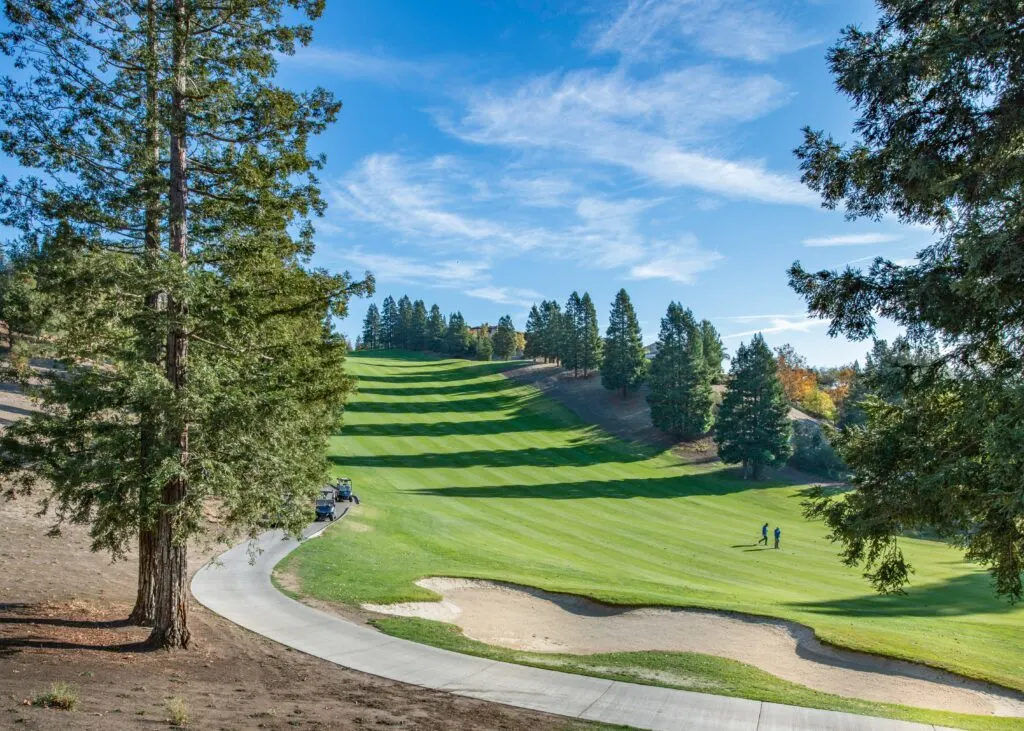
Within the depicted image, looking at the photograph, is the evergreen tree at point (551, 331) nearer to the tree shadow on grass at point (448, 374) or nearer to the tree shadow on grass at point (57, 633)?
the tree shadow on grass at point (448, 374)

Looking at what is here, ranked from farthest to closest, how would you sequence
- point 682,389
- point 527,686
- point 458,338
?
point 458,338 < point 682,389 < point 527,686

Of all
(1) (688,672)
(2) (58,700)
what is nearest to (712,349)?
(1) (688,672)

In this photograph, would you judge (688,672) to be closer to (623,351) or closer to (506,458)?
(506,458)

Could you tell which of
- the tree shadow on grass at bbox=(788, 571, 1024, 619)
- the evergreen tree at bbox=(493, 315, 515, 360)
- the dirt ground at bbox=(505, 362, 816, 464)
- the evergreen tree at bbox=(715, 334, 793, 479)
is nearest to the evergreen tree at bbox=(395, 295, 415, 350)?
the evergreen tree at bbox=(493, 315, 515, 360)

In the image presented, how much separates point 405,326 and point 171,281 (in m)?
139

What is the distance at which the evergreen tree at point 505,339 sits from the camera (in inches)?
4828

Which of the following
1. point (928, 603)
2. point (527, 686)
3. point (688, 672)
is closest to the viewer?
point (527, 686)

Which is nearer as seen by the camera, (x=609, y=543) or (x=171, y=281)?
(x=171, y=281)

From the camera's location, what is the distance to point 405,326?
147375mm

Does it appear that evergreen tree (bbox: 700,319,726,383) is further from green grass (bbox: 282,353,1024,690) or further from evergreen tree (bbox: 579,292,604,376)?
green grass (bbox: 282,353,1024,690)

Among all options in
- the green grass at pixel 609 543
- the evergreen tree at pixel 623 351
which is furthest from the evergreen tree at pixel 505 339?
the green grass at pixel 609 543

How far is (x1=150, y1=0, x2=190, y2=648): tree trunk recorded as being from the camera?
11.0m

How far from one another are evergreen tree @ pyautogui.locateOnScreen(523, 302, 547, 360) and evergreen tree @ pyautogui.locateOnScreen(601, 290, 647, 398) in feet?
102

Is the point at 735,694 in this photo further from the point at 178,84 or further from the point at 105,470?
the point at 178,84
